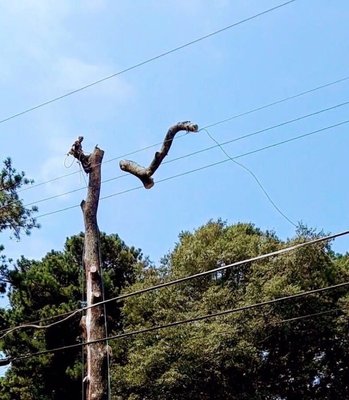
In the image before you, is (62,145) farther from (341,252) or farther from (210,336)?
(341,252)

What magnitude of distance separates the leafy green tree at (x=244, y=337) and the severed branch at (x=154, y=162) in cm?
820

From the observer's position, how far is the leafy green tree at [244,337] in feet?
44.0

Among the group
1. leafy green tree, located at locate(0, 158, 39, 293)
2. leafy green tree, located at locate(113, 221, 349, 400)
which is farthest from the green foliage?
leafy green tree, located at locate(113, 221, 349, 400)

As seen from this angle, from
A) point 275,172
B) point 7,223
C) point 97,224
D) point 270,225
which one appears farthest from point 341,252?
point 97,224

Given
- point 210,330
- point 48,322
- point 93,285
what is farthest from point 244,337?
point 93,285

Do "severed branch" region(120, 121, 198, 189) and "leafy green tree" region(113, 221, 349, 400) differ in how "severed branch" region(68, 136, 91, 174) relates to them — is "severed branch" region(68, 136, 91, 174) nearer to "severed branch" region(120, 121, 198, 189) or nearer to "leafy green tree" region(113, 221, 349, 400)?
"severed branch" region(120, 121, 198, 189)

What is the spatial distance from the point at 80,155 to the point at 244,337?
8615 mm

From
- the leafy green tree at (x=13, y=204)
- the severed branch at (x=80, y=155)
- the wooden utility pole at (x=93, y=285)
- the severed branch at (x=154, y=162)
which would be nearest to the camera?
the wooden utility pole at (x=93, y=285)

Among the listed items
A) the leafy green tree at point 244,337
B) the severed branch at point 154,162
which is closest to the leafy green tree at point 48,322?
A: the leafy green tree at point 244,337

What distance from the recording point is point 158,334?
13.9m

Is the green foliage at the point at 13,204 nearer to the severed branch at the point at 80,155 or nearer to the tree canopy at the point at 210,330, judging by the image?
the tree canopy at the point at 210,330

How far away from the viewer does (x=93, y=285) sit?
559cm

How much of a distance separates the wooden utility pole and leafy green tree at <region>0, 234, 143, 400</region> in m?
7.88

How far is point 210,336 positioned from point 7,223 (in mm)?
5082
